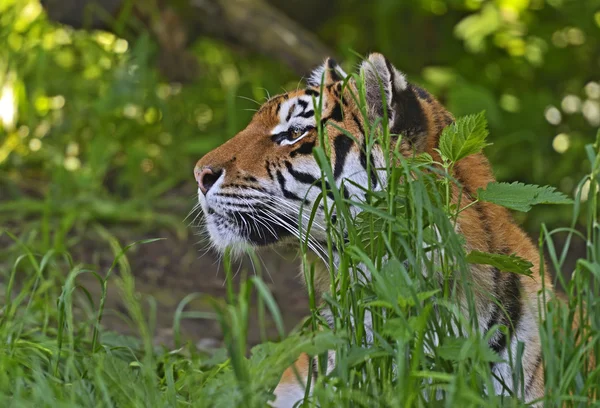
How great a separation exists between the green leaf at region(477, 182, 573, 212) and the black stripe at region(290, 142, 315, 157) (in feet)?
2.00

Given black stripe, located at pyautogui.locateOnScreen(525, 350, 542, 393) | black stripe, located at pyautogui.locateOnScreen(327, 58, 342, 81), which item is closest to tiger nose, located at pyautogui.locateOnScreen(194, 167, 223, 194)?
black stripe, located at pyautogui.locateOnScreen(327, 58, 342, 81)

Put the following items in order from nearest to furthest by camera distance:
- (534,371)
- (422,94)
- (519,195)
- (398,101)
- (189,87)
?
1. (519,195)
2. (534,371)
3. (398,101)
4. (422,94)
5. (189,87)

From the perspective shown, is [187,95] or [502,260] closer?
[502,260]

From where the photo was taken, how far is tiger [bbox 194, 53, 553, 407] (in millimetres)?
2482

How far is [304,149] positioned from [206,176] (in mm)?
293

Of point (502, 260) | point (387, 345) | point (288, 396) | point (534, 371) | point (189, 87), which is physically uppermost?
point (189, 87)

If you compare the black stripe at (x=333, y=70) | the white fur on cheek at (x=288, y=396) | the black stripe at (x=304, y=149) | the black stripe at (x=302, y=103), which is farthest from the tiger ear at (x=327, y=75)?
the white fur on cheek at (x=288, y=396)

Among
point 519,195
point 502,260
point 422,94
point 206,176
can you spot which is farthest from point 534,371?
point 206,176

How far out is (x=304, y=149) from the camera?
2607 millimetres

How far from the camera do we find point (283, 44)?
5098 millimetres

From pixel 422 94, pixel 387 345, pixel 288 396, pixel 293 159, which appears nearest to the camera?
pixel 387 345

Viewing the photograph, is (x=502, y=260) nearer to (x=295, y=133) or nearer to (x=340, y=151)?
(x=340, y=151)

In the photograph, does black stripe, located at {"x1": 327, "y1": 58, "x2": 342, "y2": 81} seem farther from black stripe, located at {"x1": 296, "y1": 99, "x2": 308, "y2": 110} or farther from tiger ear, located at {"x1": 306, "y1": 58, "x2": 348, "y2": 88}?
black stripe, located at {"x1": 296, "y1": 99, "x2": 308, "y2": 110}

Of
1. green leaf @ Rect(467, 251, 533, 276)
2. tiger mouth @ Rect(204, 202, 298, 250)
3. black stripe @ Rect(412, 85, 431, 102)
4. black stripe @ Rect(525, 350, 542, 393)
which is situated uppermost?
black stripe @ Rect(412, 85, 431, 102)
